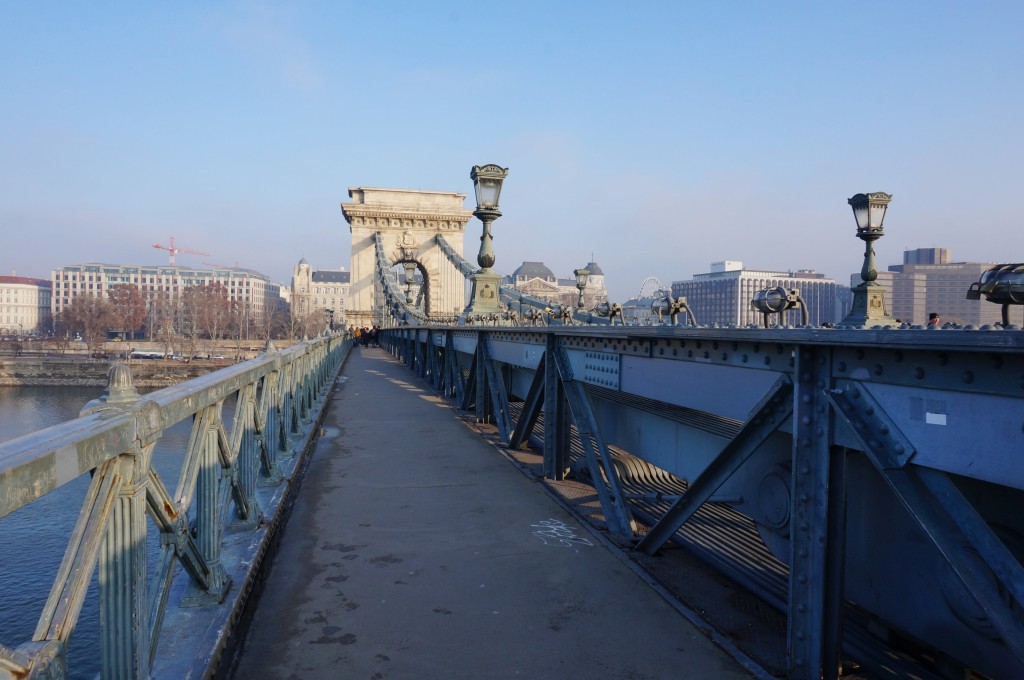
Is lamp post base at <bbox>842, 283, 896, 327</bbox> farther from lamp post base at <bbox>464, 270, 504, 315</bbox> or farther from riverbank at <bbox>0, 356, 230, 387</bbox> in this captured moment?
riverbank at <bbox>0, 356, 230, 387</bbox>

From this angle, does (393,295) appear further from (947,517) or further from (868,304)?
(947,517)

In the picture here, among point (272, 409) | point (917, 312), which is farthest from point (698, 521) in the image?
point (917, 312)

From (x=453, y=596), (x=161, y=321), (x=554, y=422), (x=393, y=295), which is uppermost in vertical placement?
(x=393, y=295)

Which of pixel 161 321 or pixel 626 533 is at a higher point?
pixel 161 321

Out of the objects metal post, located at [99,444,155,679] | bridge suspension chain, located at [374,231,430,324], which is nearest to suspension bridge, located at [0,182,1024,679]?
metal post, located at [99,444,155,679]

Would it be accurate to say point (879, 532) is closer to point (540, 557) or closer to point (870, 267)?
point (540, 557)

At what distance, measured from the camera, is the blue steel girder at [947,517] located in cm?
205

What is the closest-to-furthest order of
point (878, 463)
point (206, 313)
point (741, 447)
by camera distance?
point (878, 463) < point (741, 447) < point (206, 313)

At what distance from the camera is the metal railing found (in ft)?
5.08

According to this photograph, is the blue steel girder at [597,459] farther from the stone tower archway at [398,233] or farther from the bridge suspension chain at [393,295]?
the stone tower archway at [398,233]

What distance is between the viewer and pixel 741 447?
3.21 m

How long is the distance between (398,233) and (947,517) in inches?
2344

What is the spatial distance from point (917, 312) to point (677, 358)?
Result: 9.22 meters

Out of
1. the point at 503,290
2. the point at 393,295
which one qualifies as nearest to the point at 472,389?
the point at 503,290
